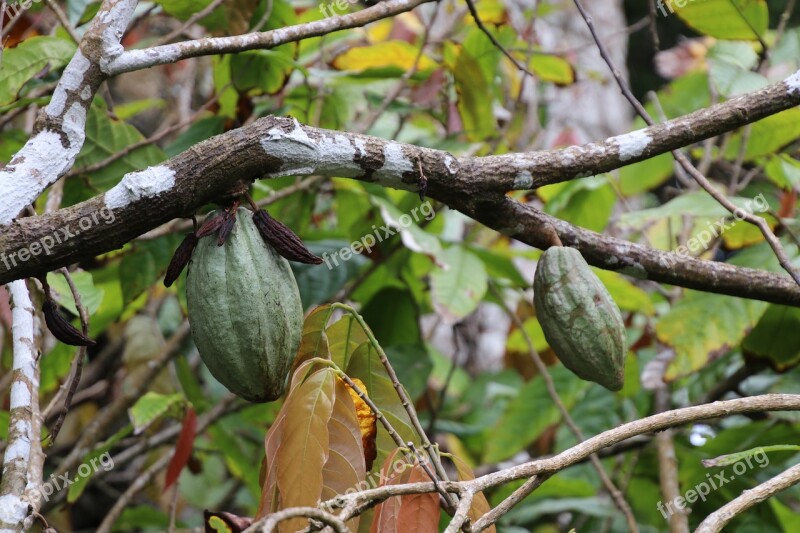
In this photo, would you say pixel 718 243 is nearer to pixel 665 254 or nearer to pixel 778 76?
pixel 778 76

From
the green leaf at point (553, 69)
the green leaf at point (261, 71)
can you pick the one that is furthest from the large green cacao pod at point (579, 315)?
the green leaf at point (553, 69)

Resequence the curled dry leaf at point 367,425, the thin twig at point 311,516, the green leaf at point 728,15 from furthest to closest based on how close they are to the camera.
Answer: the green leaf at point 728,15
the curled dry leaf at point 367,425
the thin twig at point 311,516

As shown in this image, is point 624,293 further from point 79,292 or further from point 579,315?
point 79,292

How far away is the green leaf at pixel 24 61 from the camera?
5.36 feet

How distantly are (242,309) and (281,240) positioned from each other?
11cm

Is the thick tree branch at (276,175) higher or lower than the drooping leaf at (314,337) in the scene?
higher

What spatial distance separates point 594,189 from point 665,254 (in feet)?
2.75

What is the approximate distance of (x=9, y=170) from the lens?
3.58 feet

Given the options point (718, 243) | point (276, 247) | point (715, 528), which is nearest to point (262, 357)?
point (276, 247)

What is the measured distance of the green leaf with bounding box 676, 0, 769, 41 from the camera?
204 cm

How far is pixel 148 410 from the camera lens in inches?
69.8

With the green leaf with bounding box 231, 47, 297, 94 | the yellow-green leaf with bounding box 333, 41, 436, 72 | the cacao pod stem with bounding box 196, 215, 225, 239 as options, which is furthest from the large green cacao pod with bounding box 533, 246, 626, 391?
the yellow-green leaf with bounding box 333, 41, 436, 72

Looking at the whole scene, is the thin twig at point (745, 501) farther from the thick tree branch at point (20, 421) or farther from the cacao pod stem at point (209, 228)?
the thick tree branch at point (20, 421)

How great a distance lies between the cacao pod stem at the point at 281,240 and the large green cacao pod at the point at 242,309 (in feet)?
0.03
